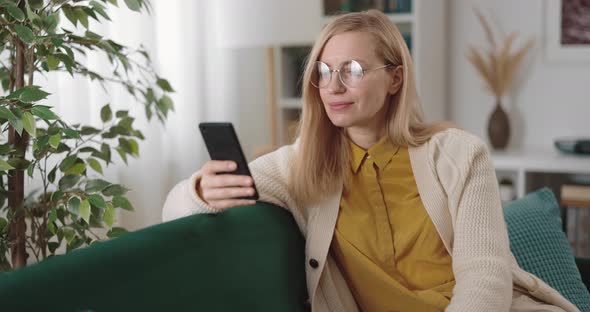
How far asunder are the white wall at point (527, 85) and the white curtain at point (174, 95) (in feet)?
3.35

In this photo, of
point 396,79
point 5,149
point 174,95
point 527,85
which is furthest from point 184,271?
point 527,85

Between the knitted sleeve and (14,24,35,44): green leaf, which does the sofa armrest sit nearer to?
the knitted sleeve

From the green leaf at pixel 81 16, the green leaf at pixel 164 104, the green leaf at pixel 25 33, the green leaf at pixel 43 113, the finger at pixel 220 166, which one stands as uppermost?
the green leaf at pixel 81 16

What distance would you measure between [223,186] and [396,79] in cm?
46

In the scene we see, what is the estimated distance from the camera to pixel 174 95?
3.04 metres

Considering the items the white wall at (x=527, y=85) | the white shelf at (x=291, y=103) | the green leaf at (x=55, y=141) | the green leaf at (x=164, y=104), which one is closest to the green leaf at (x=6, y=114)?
the green leaf at (x=55, y=141)

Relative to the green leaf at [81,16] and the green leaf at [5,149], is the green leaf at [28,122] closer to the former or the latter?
the green leaf at [5,149]

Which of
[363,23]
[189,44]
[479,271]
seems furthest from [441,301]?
[189,44]

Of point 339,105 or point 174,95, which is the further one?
point 174,95

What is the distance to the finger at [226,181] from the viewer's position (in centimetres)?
149

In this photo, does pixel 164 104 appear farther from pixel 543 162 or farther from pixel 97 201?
pixel 543 162

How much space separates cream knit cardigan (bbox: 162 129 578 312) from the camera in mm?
1504

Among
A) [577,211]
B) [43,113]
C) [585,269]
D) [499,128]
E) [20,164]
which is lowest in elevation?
[577,211]

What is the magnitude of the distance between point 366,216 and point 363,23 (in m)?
0.41
